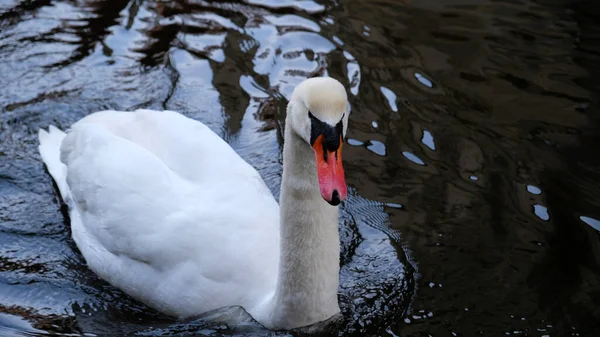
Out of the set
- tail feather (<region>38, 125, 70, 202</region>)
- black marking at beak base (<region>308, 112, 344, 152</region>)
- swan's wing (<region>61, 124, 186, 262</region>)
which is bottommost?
tail feather (<region>38, 125, 70, 202</region>)

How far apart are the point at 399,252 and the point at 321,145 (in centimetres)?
202

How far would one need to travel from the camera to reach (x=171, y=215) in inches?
205

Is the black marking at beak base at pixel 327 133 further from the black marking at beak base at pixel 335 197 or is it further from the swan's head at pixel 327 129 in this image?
the black marking at beak base at pixel 335 197

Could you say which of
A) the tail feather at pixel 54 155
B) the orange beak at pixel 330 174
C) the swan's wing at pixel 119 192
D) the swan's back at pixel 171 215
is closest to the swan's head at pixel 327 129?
the orange beak at pixel 330 174

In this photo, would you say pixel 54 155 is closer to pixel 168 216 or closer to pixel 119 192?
pixel 119 192

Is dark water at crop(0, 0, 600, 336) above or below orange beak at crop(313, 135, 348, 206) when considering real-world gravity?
below

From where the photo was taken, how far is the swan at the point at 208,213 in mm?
4414

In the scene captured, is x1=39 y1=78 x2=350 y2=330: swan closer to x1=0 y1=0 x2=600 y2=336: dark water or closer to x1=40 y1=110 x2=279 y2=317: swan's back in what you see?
x1=40 y1=110 x2=279 y2=317: swan's back

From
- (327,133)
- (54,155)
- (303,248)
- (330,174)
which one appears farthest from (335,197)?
(54,155)

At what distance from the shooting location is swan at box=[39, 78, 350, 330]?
441 centimetres

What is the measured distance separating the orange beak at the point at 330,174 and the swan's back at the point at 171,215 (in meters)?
1.09

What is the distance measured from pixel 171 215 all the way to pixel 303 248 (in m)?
0.97

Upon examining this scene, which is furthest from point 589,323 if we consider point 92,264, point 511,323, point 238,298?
point 92,264

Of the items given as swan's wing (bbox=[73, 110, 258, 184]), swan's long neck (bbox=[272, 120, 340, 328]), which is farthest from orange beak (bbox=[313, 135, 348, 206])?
swan's wing (bbox=[73, 110, 258, 184])
